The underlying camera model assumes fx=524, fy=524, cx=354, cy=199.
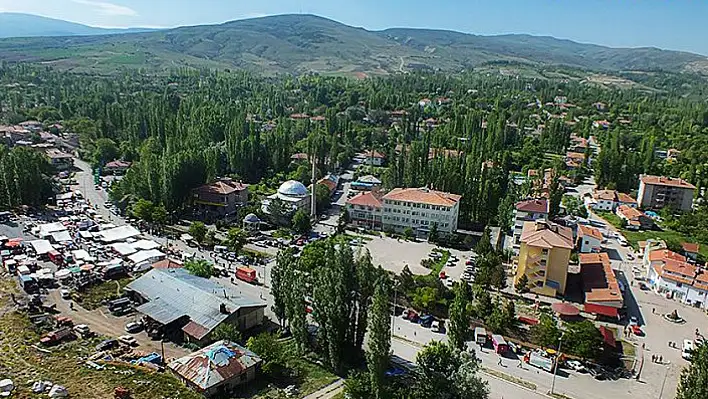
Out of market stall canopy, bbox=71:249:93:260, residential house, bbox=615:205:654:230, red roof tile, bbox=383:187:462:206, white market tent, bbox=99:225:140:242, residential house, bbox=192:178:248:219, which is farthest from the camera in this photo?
residential house, bbox=615:205:654:230

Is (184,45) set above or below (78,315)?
above

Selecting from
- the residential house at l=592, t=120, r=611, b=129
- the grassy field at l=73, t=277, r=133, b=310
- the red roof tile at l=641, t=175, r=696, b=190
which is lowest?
the grassy field at l=73, t=277, r=133, b=310

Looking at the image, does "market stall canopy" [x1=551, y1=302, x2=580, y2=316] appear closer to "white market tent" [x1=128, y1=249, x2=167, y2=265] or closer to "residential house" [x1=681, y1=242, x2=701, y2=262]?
"residential house" [x1=681, y1=242, x2=701, y2=262]

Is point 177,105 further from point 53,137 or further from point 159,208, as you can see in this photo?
point 159,208

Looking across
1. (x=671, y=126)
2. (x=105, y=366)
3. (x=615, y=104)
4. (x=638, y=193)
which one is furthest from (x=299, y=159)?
(x=615, y=104)

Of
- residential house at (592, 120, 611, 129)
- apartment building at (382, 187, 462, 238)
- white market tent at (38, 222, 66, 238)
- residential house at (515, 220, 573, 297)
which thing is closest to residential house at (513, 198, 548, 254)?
apartment building at (382, 187, 462, 238)

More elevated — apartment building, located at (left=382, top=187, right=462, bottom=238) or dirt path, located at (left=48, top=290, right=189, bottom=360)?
apartment building, located at (left=382, top=187, right=462, bottom=238)
